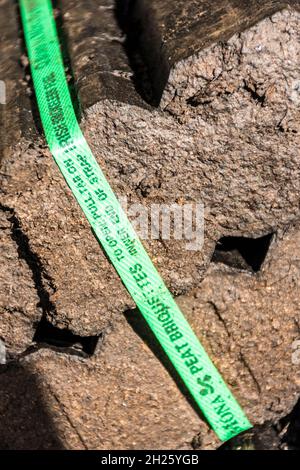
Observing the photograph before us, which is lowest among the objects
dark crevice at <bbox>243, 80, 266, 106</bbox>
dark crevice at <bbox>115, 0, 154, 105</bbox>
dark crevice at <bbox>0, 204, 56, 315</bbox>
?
dark crevice at <bbox>0, 204, 56, 315</bbox>

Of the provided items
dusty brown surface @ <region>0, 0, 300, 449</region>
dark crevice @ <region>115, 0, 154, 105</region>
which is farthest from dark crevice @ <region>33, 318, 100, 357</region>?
dark crevice @ <region>115, 0, 154, 105</region>

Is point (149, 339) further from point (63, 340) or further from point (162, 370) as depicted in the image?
point (63, 340)

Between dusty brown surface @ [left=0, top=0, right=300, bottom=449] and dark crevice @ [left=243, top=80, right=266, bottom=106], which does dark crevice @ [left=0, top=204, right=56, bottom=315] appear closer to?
dusty brown surface @ [left=0, top=0, right=300, bottom=449]

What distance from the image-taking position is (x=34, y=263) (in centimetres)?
151

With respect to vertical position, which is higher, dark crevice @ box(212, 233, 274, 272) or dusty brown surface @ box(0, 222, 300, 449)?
dark crevice @ box(212, 233, 274, 272)

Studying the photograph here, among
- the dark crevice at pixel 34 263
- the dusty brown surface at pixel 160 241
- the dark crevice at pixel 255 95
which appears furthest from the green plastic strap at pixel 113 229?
the dark crevice at pixel 255 95

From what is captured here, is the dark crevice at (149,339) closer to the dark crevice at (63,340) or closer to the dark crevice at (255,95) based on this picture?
the dark crevice at (63,340)

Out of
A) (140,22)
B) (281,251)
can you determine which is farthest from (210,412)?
(140,22)

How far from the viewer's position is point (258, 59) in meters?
1.35

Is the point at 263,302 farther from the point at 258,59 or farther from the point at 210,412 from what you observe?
the point at 258,59

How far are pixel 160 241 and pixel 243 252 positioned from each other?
258 mm

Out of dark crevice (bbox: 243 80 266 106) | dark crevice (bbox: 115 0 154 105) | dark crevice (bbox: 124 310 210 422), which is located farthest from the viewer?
dark crevice (bbox: 124 310 210 422)

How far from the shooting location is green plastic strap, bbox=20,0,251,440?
55.6 inches

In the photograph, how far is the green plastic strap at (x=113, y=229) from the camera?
141 cm
